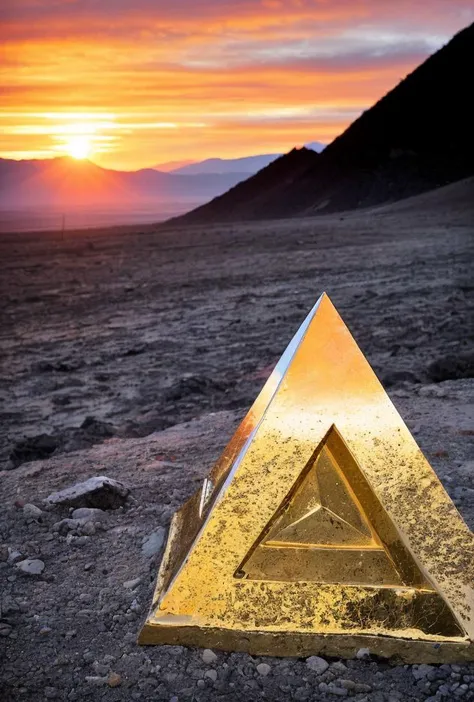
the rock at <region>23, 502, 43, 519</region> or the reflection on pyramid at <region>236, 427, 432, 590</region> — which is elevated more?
the reflection on pyramid at <region>236, 427, 432, 590</region>

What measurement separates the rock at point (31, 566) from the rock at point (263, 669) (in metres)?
1.07

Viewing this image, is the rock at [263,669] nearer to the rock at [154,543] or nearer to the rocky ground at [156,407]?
the rocky ground at [156,407]

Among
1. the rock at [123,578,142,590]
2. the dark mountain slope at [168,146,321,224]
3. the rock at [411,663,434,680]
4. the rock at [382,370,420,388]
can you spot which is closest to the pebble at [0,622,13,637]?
the rock at [123,578,142,590]

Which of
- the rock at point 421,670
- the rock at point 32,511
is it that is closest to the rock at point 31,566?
the rock at point 32,511

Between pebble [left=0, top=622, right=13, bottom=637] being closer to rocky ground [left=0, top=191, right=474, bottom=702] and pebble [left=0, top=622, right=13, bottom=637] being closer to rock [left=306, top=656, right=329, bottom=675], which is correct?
rocky ground [left=0, top=191, right=474, bottom=702]

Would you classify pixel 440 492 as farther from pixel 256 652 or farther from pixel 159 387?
pixel 159 387

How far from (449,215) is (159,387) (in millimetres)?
16112

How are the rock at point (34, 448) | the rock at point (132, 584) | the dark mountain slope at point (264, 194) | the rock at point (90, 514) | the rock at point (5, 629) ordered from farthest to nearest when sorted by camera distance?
the dark mountain slope at point (264, 194) → the rock at point (34, 448) → the rock at point (90, 514) → the rock at point (132, 584) → the rock at point (5, 629)

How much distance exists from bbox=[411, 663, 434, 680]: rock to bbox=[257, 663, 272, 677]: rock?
19.0 inches

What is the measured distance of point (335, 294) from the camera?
1025 centimetres

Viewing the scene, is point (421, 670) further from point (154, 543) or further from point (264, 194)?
point (264, 194)

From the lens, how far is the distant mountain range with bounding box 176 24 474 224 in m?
32.2

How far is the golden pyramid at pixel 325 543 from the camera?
2.51 meters

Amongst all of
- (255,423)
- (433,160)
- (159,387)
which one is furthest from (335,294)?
(433,160)
